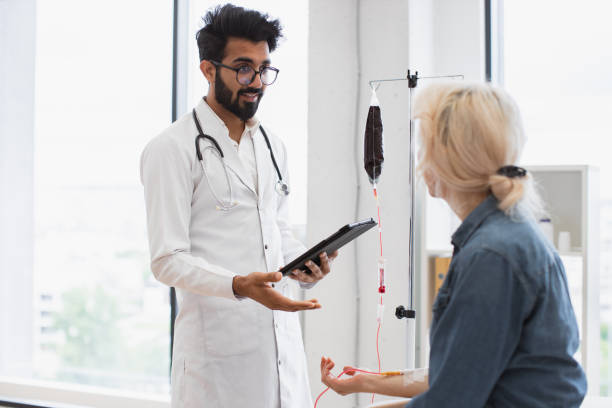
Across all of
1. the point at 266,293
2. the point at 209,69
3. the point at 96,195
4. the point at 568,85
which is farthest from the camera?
the point at 96,195

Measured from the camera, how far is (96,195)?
340 centimetres

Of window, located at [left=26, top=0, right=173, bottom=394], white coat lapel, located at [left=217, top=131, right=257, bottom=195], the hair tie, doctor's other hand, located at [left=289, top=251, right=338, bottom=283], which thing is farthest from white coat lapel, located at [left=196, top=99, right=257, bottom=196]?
window, located at [left=26, top=0, right=173, bottom=394]

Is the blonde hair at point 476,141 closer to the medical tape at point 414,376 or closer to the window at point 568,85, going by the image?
the medical tape at point 414,376

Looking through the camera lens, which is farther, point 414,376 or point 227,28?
point 227,28

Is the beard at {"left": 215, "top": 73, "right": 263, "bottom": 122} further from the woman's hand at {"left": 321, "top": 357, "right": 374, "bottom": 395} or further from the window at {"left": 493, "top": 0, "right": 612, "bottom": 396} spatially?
the window at {"left": 493, "top": 0, "right": 612, "bottom": 396}

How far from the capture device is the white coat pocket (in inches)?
61.1

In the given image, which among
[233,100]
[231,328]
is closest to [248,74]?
[233,100]

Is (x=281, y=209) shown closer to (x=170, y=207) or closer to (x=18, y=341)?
(x=170, y=207)

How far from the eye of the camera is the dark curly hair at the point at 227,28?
5.37 feet

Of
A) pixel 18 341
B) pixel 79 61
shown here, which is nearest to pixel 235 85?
pixel 79 61

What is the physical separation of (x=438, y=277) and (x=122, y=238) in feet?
6.49

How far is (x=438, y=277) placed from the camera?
7.92 ft

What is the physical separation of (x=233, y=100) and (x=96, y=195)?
6.79ft

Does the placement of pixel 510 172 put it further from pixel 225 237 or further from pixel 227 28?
pixel 227 28
